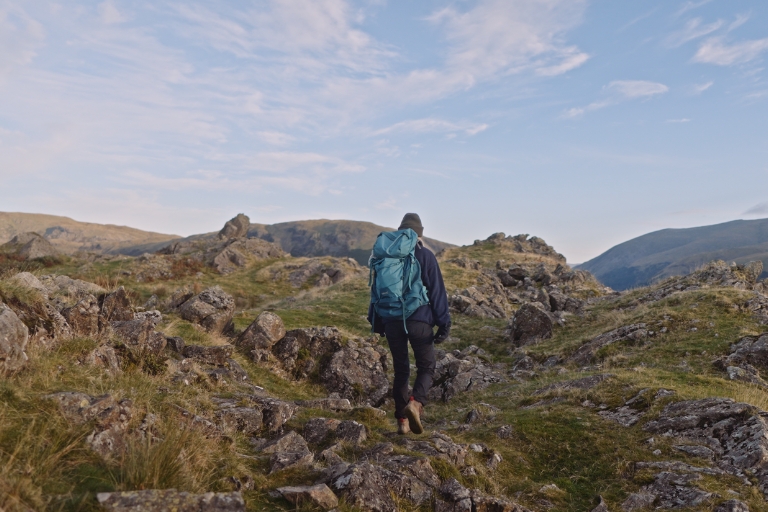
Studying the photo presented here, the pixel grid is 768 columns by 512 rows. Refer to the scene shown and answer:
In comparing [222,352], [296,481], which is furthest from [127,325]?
[296,481]

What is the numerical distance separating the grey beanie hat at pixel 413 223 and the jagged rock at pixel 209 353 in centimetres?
579

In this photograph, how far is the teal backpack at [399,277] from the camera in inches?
293

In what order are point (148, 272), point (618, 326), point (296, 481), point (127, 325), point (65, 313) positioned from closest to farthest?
1. point (296, 481)
2. point (65, 313)
3. point (127, 325)
4. point (618, 326)
5. point (148, 272)

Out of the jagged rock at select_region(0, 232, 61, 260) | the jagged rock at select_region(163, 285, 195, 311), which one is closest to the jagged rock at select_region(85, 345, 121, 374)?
the jagged rock at select_region(163, 285, 195, 311)

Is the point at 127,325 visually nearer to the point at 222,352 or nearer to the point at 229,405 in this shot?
the point at 222,352

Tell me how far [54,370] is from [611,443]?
8.65 meters

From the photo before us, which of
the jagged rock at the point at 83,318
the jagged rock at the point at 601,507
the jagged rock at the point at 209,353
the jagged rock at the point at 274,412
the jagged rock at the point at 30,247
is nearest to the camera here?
the jagged rock at the point at 601,507

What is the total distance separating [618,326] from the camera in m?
17.6

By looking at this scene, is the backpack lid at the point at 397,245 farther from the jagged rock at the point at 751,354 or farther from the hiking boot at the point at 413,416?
the jagged rock at the point at 751,354

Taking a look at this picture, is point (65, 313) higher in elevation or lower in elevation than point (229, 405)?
higher

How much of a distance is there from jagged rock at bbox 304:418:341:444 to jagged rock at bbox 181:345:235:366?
14.1 feet

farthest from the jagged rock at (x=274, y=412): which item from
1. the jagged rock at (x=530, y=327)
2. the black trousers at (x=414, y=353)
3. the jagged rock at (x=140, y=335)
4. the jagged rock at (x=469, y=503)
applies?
the jagged rock at (x=530, y=327)

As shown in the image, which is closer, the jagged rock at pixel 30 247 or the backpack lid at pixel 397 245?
the backpack lid at pixel 397 245

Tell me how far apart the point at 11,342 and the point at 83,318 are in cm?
261
